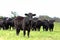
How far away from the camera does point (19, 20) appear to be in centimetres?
2091

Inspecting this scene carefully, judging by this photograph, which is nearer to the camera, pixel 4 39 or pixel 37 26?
pixel 4 39

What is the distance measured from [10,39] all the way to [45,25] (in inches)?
794

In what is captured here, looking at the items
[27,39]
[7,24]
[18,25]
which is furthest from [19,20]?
[7,24]

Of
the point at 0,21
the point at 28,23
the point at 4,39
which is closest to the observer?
the point at 4,39

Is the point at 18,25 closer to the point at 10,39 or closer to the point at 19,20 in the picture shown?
the point at 19,20

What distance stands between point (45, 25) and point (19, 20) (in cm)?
1647

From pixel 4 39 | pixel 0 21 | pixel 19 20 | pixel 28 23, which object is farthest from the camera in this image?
pixel 0 21

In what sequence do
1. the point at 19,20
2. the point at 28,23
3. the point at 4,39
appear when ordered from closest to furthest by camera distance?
the point at 4,39, the point at 28,23, the point at 19,20

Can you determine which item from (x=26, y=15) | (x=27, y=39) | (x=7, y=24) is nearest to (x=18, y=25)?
(x=26, y=15)

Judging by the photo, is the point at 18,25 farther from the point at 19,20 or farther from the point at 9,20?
the point at 9,20

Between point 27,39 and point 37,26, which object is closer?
point 27,39

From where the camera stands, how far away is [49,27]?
36312 mm

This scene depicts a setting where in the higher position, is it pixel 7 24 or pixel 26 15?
pixel 26 15

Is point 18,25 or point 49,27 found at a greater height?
point 18,25
